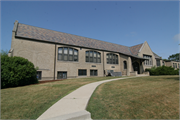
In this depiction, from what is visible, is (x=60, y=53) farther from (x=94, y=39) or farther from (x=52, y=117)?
(x=52, y=117)

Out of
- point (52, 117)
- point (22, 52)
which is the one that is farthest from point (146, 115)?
point (22, 52)

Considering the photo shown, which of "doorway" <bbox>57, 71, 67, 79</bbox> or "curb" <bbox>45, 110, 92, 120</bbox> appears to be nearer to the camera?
"curb" <bbox>45, 110, 92, 120</bbox>

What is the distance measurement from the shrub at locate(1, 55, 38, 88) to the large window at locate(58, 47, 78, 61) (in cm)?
846

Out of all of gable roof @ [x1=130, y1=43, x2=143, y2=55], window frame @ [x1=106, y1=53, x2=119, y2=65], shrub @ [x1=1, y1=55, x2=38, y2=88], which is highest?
gable roof @ [x1=130, y1=43, x2=143, y2=55]

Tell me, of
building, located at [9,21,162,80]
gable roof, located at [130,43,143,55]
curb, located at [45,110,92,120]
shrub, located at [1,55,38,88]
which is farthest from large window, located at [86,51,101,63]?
curb, located at [45,110,92,120]

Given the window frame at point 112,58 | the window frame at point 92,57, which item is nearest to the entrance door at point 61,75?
the window frame at point 92,57

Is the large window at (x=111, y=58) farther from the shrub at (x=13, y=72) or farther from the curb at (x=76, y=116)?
the curb at (x=76, y=116)

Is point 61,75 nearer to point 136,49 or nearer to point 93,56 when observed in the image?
point 93,56

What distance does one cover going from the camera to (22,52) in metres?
16.6

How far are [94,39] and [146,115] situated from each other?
26322 mm

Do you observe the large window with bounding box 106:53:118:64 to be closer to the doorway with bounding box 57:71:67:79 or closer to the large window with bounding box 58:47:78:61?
the large window with bounding box 58:47:78:61

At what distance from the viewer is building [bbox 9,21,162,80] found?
17.2 m

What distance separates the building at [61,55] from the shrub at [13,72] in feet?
16.8

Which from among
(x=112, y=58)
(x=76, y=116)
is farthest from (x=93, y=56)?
(x=76, y=116)
